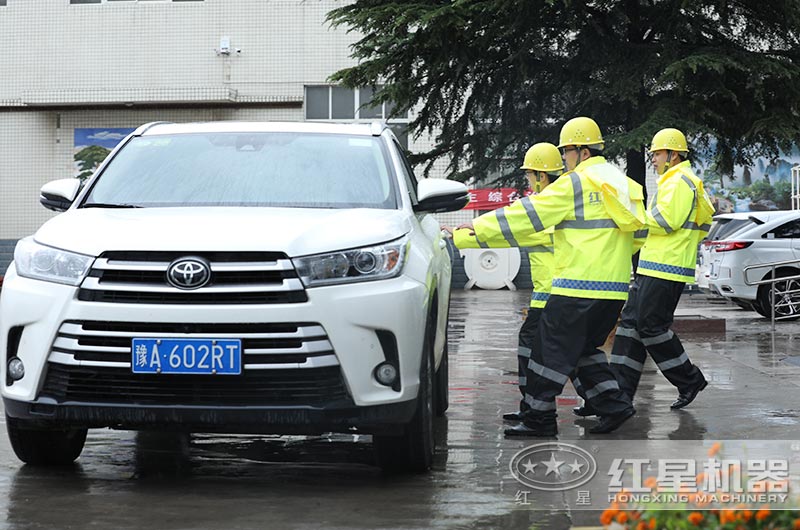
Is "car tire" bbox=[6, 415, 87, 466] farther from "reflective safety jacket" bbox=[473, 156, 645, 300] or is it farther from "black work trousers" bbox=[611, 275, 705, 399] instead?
"black work trousers" bbox=[611, 275, 705, 399]

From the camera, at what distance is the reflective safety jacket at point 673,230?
8.93 m

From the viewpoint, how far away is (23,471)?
6543 millimetres

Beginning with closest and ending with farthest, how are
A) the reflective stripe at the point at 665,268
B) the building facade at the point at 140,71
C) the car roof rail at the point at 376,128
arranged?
the car roof rail at the point at 376,128, the reflective stripe at the point at 665,268, the building facade at the point at 140,71

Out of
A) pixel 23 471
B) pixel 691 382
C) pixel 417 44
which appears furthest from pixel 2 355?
pixel 417 44

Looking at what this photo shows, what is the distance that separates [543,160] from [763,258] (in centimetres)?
1072

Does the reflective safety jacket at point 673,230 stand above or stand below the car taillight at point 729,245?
above

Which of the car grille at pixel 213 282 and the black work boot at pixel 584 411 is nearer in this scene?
the car grille at pixel 213 282

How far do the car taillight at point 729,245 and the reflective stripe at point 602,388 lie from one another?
11.6 m

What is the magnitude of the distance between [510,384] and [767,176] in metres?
21.8

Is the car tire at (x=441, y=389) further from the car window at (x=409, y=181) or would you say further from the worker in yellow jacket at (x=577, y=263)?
the car window at (x=409, y=181)

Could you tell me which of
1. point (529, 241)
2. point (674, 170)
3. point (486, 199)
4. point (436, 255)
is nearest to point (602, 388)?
point (529, 241)

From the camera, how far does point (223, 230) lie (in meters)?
5.88

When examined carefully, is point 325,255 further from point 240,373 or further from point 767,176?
point 767,176

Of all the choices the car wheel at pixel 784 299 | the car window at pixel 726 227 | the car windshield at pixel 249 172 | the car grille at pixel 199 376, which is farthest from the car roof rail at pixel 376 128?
the car window at pixel 726 227
